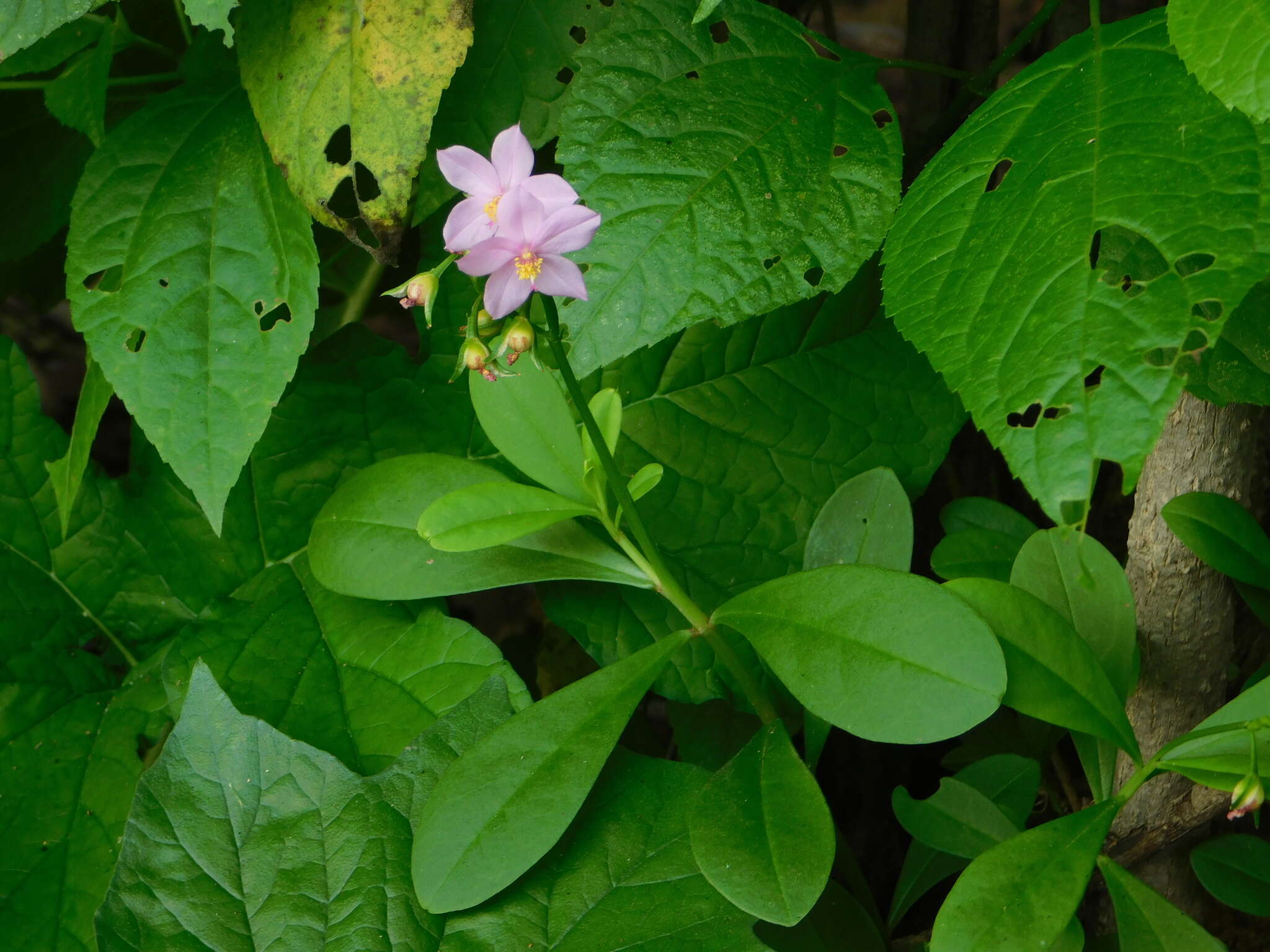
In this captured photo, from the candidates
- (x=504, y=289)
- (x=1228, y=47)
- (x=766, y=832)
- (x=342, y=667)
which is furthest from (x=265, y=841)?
(x=1228, y=47)

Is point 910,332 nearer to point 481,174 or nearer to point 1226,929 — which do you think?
point 481,174

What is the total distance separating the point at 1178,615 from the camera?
1103 millimetres

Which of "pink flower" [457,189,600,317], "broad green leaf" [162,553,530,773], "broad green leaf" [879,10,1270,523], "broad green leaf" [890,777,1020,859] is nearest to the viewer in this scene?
"broad green leaf" [879,10,1270,523]

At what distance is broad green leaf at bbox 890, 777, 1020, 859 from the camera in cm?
105

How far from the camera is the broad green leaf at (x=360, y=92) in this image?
1.08 m

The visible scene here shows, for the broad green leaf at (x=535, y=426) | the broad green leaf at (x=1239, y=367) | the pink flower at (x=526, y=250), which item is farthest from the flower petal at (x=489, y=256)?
the broad green leaf at (x=1239, y=367)

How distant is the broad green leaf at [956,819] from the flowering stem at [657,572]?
0.17 meters

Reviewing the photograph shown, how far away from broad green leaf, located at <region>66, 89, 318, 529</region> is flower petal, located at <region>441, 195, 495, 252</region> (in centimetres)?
32

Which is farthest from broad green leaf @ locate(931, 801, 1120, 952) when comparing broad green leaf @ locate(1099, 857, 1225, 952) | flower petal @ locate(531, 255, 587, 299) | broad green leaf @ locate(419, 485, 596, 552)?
flower petal @ locate(531, 255, 587, 299)

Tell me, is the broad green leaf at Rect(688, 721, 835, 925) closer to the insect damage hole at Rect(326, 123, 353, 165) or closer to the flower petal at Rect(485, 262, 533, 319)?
the flower petal at Rect(485, 262, 533, 319)

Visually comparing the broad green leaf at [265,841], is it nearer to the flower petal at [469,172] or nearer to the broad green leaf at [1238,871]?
the flower petal at [469,172]

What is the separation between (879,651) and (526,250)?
0.46m

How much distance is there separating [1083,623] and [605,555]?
50 centimetres

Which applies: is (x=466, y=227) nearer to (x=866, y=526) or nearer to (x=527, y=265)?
(x=527, y=265)
